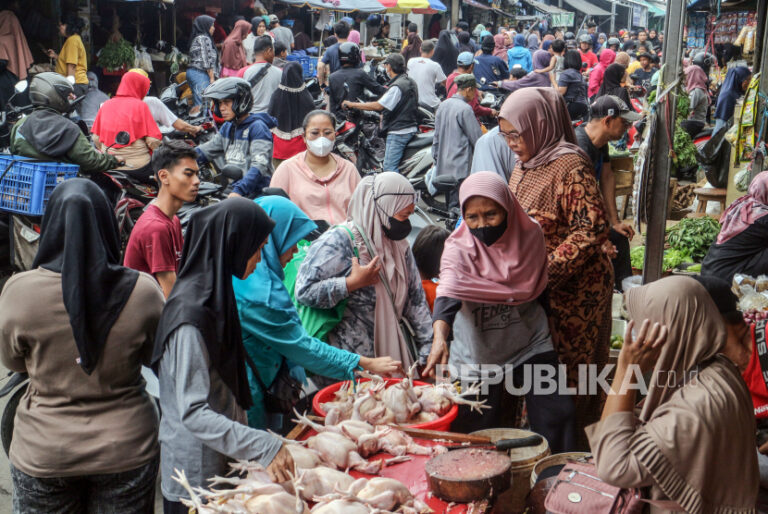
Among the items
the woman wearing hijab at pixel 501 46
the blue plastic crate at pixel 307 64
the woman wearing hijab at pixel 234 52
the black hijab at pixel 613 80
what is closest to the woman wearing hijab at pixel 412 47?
the blue plastic crate at pixel 307 64

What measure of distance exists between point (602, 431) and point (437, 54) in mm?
13336

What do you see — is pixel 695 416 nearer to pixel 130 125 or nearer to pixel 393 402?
pixel 393 402

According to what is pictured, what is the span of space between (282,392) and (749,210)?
12.6ft

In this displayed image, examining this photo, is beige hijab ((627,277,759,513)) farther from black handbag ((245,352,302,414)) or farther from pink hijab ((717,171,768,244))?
pink hijab ((717,171,768,244))

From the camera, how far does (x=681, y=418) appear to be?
230 cm

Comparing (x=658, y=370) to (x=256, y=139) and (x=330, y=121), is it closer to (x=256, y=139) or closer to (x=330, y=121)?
(x=330, y=121)

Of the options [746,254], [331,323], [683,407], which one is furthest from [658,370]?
[746,254]

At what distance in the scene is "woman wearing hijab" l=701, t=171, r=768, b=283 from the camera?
553 cm

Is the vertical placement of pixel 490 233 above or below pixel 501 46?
below

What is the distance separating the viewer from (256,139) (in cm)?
660

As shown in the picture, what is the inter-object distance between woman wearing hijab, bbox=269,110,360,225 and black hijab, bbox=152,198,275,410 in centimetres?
289

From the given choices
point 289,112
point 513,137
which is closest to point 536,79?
point 289,112

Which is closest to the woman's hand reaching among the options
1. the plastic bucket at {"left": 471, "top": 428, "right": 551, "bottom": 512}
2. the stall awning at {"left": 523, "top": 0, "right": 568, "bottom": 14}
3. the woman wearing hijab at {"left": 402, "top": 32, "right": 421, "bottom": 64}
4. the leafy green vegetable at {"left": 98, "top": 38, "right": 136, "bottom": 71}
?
the plastic bucket at {"left": 471, "top": 428, "right": 551, "bottom": 512}

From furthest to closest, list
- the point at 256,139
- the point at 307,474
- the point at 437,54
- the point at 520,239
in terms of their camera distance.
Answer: the point at 437,54, the point at 256,139, the point at 520,239, the point at 307,474
